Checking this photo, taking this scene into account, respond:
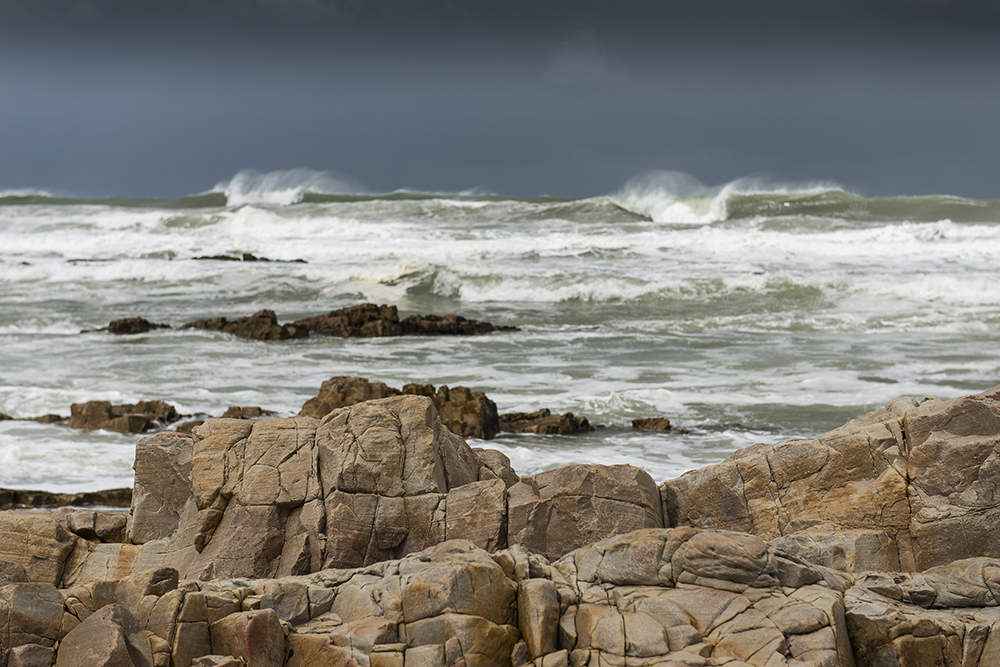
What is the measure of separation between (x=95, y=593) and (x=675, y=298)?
2069cm

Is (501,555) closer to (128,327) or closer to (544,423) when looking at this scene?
(544,423)

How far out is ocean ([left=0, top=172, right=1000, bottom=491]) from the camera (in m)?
11.1

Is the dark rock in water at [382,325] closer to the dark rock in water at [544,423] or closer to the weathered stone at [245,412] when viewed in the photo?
the weathered stone at [245,412]

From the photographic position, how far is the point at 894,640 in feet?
13.2

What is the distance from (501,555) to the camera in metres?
4.54

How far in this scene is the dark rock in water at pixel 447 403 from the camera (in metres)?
9.88

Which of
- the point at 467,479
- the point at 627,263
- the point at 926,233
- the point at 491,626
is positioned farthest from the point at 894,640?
the point at 926,233

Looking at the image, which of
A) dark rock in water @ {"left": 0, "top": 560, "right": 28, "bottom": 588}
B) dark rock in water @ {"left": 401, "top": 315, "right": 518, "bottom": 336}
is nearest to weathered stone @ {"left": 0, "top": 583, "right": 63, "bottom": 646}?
dark rock in water @ {"left": 0, "top": 560, "right": 28, "bottom": 588}

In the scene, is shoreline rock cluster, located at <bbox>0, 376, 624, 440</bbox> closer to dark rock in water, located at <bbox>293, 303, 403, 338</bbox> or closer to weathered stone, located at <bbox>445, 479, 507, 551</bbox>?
weathered stone, located at <bbox>445, 479, 507, 551</bbox>

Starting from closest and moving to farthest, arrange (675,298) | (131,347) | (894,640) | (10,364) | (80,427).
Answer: (894,640)
(80,427)
(10,364)
(131,347)
(675,298)

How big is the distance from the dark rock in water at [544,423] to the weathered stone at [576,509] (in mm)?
4621

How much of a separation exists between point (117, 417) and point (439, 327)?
8.47 m

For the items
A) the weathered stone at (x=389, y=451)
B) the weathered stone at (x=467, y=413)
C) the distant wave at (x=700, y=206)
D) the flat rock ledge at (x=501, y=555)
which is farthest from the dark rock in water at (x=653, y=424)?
the distant wave at (x=700, y=206)

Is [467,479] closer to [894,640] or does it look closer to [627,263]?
[894,640]
